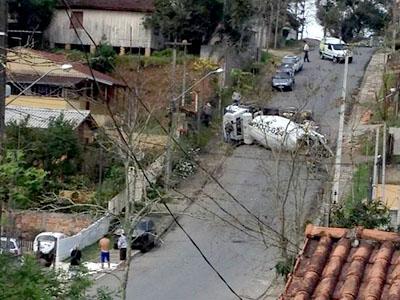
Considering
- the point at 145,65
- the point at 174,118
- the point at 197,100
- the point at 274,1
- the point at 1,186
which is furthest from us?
the point at 274,1

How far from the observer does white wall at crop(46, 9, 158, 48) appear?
41.4 metres

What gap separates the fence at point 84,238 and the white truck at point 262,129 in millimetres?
5168

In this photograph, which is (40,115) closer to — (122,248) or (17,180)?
(122,248)

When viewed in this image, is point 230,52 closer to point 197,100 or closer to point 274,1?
point 197,100

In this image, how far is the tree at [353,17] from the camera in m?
51.9

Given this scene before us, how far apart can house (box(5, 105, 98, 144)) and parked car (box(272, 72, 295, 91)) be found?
11.2 meters

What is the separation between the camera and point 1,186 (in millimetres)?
7348

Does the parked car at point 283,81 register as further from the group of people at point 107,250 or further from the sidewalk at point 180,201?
the group of people at point 107,250

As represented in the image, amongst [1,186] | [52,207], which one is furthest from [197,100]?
[1,186]

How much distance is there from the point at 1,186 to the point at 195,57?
3340 cm

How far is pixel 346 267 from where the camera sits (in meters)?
6.81

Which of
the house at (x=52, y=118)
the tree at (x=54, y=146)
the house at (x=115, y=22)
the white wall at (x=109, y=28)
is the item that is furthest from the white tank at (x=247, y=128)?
the white wall at (x=109, y=28)

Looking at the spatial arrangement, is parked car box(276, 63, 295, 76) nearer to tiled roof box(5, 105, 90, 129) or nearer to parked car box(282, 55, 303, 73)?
parked car box(282, 55, 303, 73)

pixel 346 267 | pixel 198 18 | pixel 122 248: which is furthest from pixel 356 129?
pixel 346 267
